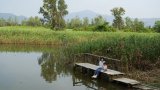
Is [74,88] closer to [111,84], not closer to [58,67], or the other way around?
[111,84]

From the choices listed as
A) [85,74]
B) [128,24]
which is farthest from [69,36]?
[128,24]

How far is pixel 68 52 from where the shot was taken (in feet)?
73.7

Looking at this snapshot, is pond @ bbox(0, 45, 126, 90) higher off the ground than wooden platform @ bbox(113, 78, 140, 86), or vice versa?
wooden platform @ bbox(113, 78, 140, 86)

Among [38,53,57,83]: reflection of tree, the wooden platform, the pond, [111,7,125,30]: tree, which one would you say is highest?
[111,7,125,30]: tree

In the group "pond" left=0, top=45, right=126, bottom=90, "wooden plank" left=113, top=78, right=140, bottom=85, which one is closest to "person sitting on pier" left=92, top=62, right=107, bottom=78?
"pond" left=0, top=45, right=126, bottom=90

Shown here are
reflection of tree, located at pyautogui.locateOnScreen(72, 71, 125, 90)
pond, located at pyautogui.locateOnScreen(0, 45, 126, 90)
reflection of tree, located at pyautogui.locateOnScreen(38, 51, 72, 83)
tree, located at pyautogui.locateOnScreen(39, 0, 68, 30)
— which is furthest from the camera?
tree, located at pyautogui.locateOnScreen(39, 0, 68, 30)

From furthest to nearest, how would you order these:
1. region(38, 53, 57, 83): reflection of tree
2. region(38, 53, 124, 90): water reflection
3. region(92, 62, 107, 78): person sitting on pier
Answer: region(38, 53, 57, 83): reflection of tree < region(92, 62, 107, 78): person sitting on pier < region(38, 53, 124, 90): water reflection

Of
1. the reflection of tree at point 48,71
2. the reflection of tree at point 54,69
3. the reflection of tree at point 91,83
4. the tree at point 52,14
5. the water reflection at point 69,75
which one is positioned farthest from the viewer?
the tree at point 52,14

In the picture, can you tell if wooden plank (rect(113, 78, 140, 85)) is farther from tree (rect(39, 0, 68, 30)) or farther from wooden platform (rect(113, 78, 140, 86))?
tree (rect(39, 0, 68, 30))

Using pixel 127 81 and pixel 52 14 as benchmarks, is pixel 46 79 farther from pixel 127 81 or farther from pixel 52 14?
pixel 52 14

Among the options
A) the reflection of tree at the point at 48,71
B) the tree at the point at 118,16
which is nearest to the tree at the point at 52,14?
the tree at the point at 118,16

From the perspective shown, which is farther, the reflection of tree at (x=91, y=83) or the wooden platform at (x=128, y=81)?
the reflection of tree at (x=91, y=83)

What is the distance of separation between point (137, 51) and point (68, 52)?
6.89m

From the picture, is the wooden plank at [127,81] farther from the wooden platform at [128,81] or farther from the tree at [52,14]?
the tree at [52,14]
